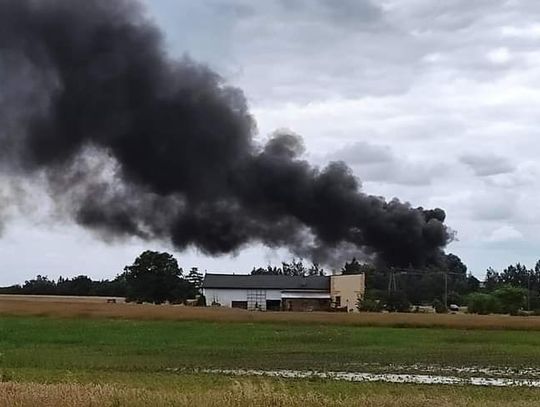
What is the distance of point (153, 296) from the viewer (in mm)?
139500

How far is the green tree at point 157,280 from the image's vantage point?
5497 inches

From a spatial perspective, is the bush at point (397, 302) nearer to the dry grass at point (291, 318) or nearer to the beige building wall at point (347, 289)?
the beige building wall at point (347, 289)

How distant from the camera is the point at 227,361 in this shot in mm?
34750

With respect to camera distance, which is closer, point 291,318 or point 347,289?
point 291,318

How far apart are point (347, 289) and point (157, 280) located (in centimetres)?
3283

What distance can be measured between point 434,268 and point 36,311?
5637 centimetres

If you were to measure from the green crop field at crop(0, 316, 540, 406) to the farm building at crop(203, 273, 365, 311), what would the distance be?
56.2 metres

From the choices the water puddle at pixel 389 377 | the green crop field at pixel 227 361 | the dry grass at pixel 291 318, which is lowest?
the water puddle at pixel 389 377

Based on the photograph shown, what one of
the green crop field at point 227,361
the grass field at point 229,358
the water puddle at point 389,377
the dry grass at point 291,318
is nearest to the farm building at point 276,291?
the dry grass at point 291,318

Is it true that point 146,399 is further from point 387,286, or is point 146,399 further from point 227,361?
point 387,286

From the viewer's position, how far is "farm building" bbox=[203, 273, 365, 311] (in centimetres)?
12788

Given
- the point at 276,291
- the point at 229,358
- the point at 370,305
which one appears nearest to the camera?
the point at 229,358

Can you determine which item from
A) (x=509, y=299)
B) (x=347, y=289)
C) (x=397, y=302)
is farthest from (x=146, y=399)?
(x=347, y=289)

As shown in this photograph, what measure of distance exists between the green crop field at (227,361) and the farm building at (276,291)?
56165 mm
